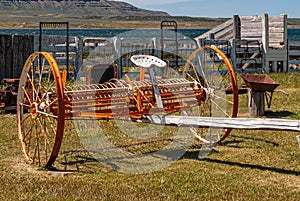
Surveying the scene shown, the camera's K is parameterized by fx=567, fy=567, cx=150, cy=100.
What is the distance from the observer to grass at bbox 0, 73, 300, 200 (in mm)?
6512

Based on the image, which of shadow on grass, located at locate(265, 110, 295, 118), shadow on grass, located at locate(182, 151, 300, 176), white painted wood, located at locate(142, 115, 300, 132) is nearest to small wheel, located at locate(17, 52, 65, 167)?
white painted wood, located at locate(142, 115, 300, 132)

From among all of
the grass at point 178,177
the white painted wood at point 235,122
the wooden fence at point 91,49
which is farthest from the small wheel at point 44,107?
the wooden fence at point 91,49

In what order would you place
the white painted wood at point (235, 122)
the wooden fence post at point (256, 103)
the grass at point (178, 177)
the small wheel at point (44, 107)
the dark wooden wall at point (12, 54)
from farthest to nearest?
the dark wooden wall at point (12, 54) < the wooden fence post at point (256, 103) < the small wheel at point (44, 107) < the white painted wood at point (235, 122) < the grass at point (178, 177)

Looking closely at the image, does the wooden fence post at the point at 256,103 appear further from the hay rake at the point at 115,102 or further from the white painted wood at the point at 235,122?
the white painted wood at the point at 235,122

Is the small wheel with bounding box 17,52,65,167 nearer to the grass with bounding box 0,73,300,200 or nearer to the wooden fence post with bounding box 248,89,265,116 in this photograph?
the grass with bounding box 0,73,300,200

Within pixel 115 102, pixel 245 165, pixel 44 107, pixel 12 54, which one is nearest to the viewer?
pixel 44 107

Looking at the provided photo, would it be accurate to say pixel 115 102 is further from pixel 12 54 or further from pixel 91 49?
pixel 91 49

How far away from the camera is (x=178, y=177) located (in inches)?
287

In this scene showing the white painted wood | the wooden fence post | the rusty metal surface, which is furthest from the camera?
the wooden fence post

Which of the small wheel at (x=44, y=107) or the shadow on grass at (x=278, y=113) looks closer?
the small wheel at (x=44, y=107)

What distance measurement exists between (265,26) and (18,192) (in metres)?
18.2

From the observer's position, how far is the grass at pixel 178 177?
21.4 ft

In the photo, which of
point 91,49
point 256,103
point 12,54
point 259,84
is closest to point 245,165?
point 259,84

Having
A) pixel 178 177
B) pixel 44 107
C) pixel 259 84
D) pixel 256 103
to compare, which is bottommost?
pixel 178 177
